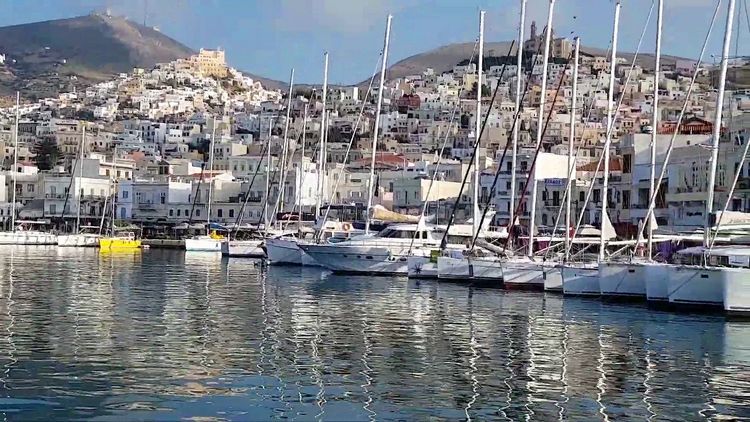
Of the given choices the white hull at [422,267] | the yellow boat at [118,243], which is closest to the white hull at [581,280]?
the white hull at [422,267]

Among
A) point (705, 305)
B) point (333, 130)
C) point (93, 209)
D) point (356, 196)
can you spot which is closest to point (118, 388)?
point (705, 305)

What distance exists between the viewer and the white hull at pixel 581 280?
126ft

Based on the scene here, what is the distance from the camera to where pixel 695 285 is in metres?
32.3

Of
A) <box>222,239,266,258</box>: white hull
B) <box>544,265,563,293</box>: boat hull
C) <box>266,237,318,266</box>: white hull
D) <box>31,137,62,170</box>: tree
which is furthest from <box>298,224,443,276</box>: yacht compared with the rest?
<box>31,137,62,170</box>: tree

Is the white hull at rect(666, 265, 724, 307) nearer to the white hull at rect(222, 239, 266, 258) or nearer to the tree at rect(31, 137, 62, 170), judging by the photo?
the white hull at rect(222, 239, 266, 258)

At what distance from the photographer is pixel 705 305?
32250 millimetres

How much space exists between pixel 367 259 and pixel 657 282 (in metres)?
20.2

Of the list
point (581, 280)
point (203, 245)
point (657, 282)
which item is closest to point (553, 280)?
point (581, 280)

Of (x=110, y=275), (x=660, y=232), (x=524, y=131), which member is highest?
(x=524, y=131)

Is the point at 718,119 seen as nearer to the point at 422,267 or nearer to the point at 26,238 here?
the point at 422,267

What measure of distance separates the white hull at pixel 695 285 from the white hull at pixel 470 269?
35.9 ft

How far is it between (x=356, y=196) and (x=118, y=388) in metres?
88.7

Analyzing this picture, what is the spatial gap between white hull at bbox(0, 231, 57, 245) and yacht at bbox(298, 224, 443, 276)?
155 ft

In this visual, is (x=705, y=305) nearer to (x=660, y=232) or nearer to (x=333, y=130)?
(x=660, y=232)
